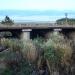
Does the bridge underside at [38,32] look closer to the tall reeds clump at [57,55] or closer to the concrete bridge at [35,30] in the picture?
the concrete bridge at [35,30]

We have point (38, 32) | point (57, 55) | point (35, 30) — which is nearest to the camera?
point (57, 55)

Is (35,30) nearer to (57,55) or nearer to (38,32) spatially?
(38,32)

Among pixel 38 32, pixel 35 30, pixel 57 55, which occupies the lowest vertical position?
pixel 57 55

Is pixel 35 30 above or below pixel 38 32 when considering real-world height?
above

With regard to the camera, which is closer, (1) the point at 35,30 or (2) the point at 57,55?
(2) the point at 57,55

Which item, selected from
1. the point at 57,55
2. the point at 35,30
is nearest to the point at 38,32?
the point at 35,30

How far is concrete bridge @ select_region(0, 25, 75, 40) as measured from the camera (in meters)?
60.8

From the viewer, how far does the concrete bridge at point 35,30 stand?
6075 cm

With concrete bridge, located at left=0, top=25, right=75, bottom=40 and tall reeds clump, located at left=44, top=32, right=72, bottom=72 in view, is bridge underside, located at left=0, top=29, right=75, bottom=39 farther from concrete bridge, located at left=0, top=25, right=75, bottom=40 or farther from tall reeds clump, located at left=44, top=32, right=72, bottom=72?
tall reeds clump, located at left=44, top=32, right=72, bottom=72

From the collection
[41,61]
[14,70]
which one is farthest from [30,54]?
[14,70]

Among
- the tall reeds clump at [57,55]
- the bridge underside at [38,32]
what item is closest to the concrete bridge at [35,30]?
the bridge underside at [38,32]

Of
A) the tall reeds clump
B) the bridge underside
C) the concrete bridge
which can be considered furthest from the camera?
the bridge underside

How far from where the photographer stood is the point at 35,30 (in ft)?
210

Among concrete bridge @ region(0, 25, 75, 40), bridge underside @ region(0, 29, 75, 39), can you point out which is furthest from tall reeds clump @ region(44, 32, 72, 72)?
bridge underside @ region(0, 29, 75, 39)
